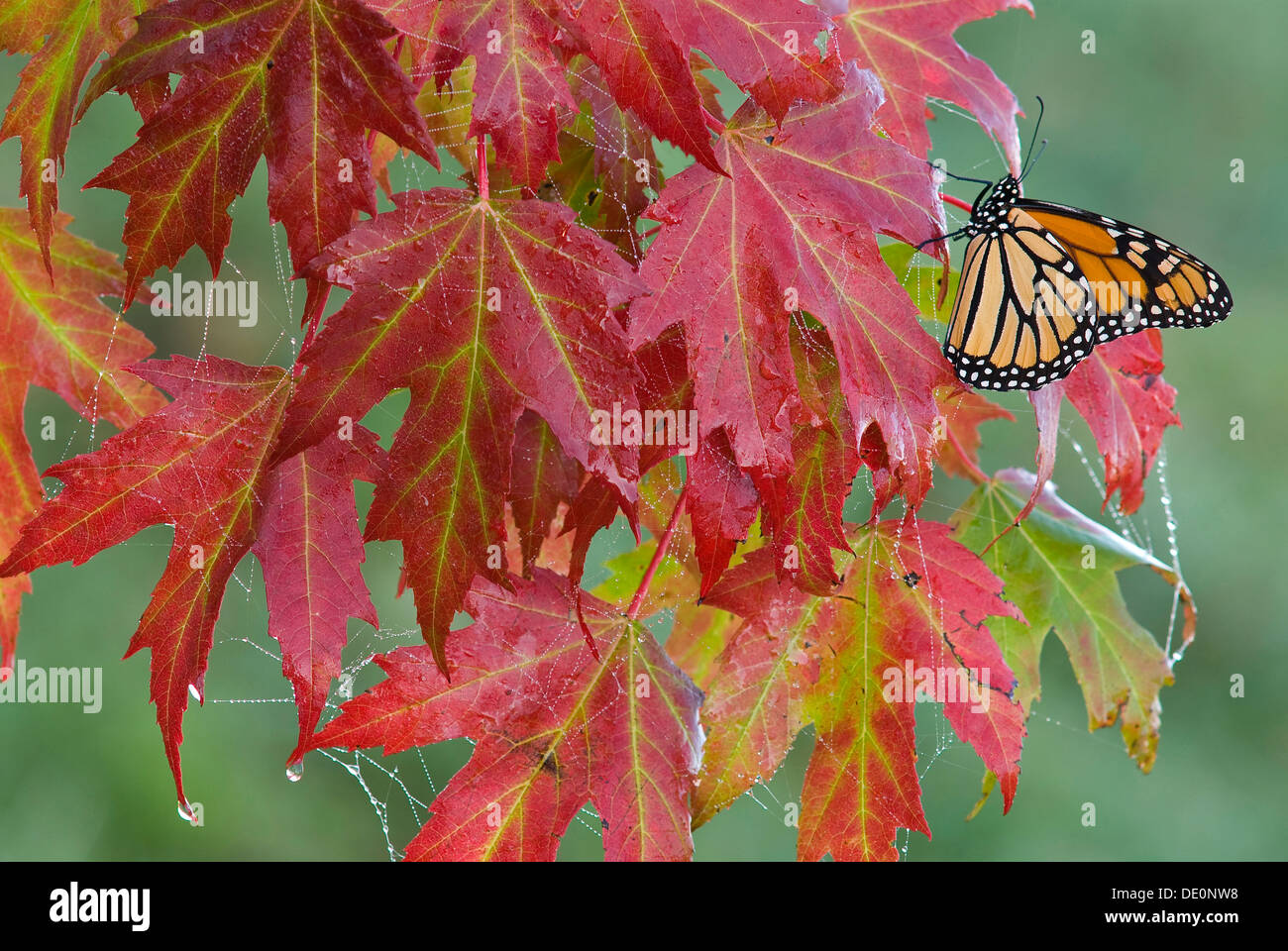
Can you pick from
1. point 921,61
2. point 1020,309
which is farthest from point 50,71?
point 1020,309

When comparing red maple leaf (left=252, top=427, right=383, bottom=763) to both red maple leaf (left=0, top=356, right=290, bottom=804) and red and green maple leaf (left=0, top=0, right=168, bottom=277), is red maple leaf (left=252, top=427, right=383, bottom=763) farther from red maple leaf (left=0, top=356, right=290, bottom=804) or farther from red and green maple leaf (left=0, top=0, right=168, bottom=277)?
red and green maple leaf (left=0, top=0, right=168, bottom=277)

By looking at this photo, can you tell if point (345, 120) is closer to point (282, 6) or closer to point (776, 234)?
point (282, 6)

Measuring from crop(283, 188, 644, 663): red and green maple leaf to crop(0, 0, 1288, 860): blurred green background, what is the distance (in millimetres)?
1931

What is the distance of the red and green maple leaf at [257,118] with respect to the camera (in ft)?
1.87

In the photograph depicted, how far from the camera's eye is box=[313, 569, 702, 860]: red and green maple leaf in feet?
2.33

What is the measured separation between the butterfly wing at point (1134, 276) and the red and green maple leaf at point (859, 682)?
0.82 ft

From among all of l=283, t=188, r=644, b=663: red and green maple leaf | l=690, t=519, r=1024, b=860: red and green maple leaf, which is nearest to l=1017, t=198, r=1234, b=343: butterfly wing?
l=690, t=519, r=1024, b=860: red and green maple leaf

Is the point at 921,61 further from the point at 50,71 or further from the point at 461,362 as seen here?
the point at 50,71

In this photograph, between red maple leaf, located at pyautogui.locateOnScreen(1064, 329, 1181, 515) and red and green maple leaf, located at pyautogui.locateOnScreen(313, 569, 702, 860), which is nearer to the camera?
red and green maple leaf, located at pyautogui.locateOnScreen(313, 569, 702, 860)

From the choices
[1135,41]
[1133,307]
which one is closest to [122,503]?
[1133,307]

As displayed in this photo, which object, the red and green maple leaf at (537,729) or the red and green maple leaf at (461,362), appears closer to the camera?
the red and green maple leaf at (461,362)

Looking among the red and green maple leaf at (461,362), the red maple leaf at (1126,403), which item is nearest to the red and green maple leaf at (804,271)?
the red and green maple leaf at (461,362)

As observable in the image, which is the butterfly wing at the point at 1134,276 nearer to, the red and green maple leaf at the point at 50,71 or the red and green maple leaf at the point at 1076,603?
the red and green maple leaf at the point at 1076,603

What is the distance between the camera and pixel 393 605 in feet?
8.33
